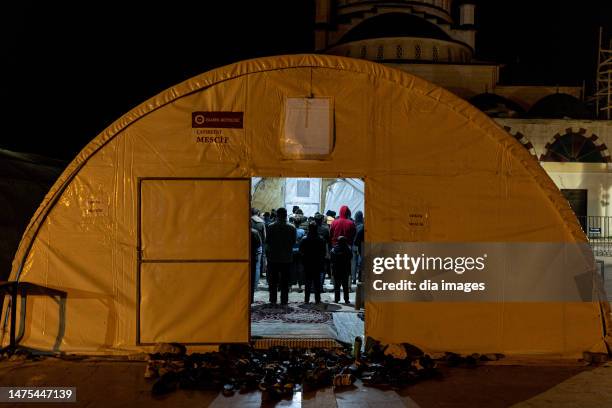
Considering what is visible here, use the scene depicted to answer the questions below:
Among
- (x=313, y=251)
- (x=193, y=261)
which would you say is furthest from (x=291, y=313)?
(x=193, y=261)

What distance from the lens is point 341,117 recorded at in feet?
24.0

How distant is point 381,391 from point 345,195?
10289 millimetres

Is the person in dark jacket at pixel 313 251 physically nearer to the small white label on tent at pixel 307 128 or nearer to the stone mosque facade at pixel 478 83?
the small white label on tent at pixel 307 128

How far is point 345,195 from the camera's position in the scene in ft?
52.0

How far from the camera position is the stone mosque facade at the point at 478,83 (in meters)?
33.0

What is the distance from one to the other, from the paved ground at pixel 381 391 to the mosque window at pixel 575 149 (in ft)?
99.2

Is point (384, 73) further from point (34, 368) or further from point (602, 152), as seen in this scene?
point (602, 152)

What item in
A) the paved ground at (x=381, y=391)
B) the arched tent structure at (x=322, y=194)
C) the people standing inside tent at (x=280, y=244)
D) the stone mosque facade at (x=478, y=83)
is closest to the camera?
the paved ground at (x=381, y=391)

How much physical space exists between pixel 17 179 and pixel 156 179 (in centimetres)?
534

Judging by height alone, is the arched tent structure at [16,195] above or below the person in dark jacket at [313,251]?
above

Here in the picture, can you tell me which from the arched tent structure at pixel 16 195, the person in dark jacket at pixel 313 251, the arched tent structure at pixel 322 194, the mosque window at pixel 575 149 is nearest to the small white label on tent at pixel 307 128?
the person in dark jacket at pixel 313 251

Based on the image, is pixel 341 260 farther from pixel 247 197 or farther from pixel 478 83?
pixel 478 83

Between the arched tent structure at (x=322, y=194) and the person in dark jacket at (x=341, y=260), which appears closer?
the person in dark jacket at (x=341, y=260)

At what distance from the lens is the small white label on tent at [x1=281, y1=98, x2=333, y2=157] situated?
720 centimetres
